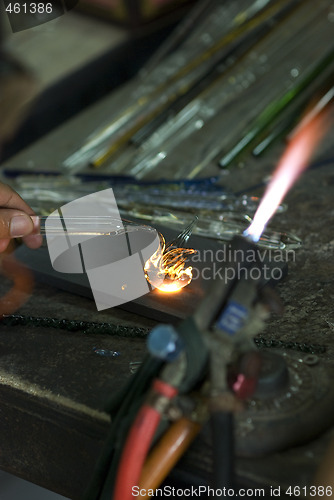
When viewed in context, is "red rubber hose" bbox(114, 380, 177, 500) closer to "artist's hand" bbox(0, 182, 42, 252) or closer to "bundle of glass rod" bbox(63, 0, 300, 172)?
"artist's hand" bbox(0, 182, 42, 252)

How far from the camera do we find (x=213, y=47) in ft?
8.47

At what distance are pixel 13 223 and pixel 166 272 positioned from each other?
14.1 inches

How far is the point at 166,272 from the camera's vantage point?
4.71ft

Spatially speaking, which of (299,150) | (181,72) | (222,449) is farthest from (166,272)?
(181,72)

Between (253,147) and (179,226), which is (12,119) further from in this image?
(179,226)

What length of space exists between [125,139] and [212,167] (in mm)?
386

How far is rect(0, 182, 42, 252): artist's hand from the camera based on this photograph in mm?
1446

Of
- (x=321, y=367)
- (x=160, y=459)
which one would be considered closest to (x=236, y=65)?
(x=321, y=367)

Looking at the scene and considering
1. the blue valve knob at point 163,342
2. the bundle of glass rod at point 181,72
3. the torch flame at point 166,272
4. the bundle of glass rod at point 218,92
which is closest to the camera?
the blue valve knob at point 163,342

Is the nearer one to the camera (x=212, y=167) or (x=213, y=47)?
(x=212, y=167)

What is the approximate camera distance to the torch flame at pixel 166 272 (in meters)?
1.42

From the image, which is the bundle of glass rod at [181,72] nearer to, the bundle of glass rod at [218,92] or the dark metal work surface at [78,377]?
the bundle of glass rod at [218,92]

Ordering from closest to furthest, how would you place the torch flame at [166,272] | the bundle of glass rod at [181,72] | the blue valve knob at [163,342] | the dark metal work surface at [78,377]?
the blue valve knob at [163,342] < the dark metal work surface at [78,377] < the torch flame at [166,272] < the bundle of glass rod at [181,72]

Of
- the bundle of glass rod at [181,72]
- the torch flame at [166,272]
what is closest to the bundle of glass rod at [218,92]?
the bundle of glass rod at [181,72]
